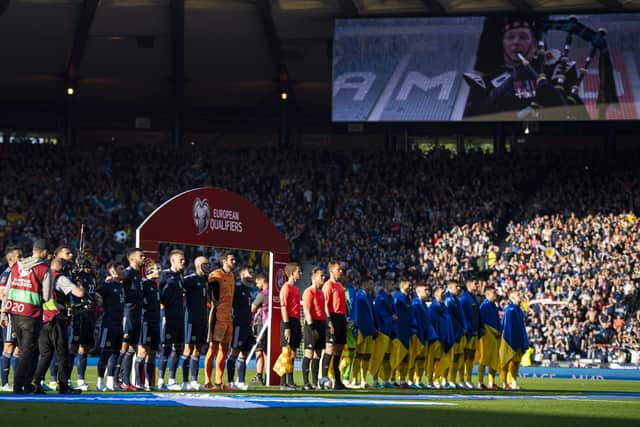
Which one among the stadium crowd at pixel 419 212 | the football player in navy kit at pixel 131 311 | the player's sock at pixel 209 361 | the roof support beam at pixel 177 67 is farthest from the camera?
the roof support beam at pixel 177 67

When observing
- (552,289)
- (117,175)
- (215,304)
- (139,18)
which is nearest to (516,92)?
(552,289)

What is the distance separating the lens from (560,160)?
45.3 m

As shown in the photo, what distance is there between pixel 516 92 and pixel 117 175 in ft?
57.3

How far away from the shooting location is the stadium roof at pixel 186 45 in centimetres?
3922

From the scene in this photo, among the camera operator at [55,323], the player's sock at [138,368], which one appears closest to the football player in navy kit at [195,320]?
the player's sock at [138,368]

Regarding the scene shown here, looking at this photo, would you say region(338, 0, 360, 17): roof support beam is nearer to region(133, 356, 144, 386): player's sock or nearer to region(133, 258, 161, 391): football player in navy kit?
region(133, 258, 161, 391): football player in navy kit

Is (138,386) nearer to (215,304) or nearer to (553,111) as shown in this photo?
(215,304)

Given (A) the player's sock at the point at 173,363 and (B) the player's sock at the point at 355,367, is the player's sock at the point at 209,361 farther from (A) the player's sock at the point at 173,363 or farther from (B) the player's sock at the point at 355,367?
(B) the player's sock at the point at 355,367

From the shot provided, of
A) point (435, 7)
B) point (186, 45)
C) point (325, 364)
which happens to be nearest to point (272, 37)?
point (186, 45)

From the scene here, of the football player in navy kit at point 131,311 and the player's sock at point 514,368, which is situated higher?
the football player in navy kit at point 131,311

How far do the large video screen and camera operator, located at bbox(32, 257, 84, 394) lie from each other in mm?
24246

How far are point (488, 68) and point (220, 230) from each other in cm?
2028

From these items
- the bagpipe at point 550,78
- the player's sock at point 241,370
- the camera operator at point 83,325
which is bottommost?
the player's sock at point 241,370

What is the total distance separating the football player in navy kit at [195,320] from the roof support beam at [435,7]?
71.7 ft
